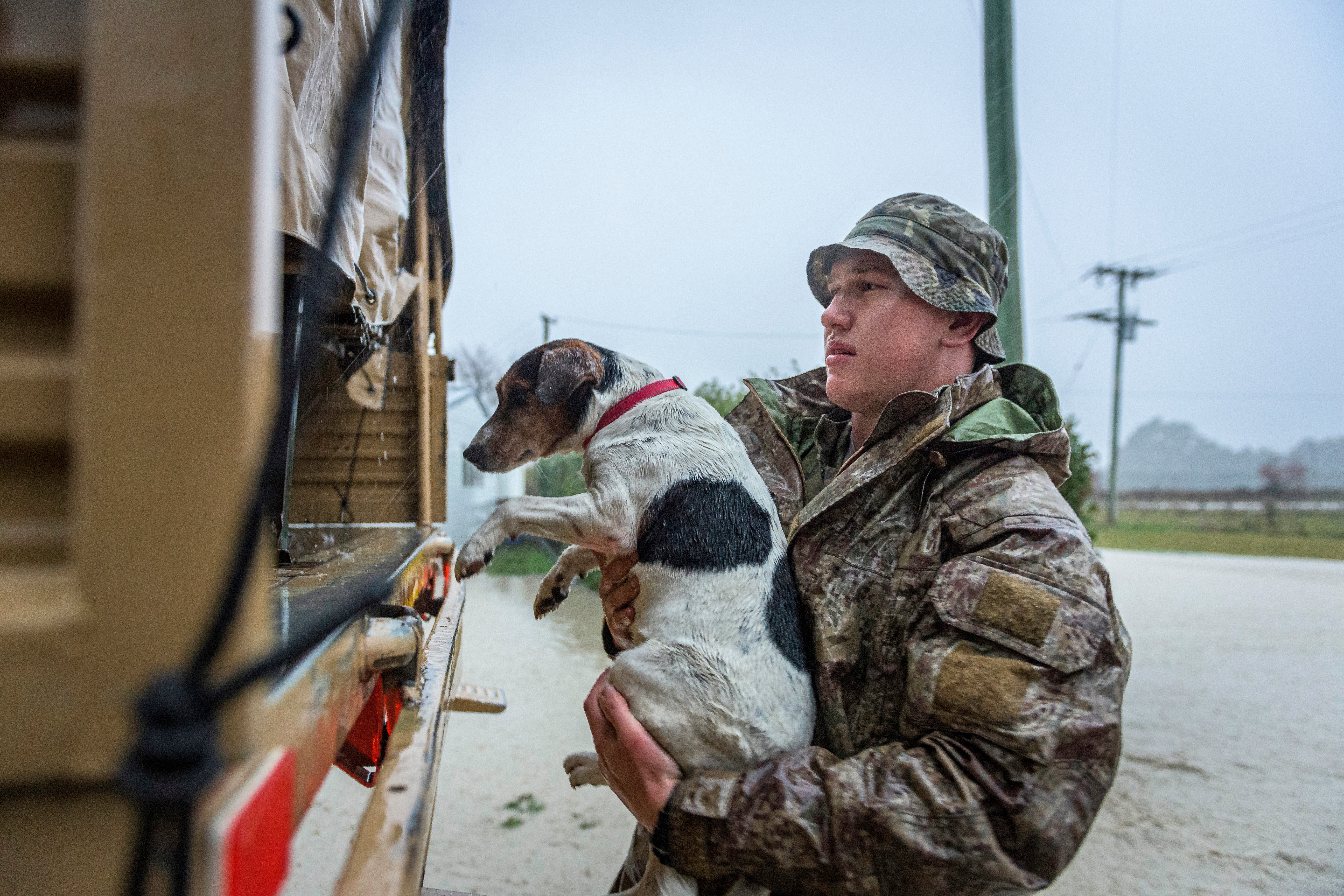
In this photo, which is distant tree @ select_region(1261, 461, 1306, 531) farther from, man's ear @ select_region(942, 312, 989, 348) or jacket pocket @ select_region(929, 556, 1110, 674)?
jacket pocket @ select_region(929, 556, 1110, 674)

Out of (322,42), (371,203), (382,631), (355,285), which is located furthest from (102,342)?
(371,203)

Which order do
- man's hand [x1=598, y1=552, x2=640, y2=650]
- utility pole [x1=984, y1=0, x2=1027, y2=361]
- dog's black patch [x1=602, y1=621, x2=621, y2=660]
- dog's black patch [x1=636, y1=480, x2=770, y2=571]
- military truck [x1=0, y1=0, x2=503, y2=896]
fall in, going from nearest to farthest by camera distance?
military truck [x1=0, y1=0, x2=503, y2=896]
dog's black patch [x1=636, y1=480, x2=770, y2=571]
man's hand [x1=598, y1=552, x2=640, y2=650]
dog's black patch [x1=602, y1=621, x2=621, y2=660]
utility pole [x1=984, y1=0, x2=1027, y2=361]

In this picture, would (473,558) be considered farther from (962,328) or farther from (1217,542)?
(1217,542)

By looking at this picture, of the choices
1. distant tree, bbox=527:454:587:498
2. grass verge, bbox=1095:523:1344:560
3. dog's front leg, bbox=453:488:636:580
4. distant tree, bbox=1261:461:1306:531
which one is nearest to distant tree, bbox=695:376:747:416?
distant tree, bbox=527:454:587:498

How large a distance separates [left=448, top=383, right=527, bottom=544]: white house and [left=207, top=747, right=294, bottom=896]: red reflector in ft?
10.3

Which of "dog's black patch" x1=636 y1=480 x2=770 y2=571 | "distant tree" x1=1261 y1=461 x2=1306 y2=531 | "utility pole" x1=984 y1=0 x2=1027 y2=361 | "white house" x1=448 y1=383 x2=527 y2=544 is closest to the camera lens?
"dog's black patch" x1=636 y1=480 x2=770 y2=571

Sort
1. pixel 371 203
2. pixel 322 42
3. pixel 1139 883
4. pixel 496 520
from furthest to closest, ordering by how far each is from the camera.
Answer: pixel 1139 883
pixel 371 203
pixel 496 520
pixel 322 42

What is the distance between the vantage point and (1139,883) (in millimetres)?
4148

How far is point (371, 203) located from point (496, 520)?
1.37m

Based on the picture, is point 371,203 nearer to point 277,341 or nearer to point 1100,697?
point 277,341

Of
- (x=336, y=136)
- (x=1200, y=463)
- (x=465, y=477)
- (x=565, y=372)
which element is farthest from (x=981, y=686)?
(x=1200, y=463)

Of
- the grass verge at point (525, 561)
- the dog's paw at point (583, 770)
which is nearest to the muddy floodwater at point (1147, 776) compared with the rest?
the grass verge at point (525, 561)

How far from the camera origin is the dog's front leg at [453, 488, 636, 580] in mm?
1938

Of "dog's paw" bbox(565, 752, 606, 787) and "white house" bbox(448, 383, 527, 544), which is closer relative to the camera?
"dog's paw" bbox(565, 752, 606, 787)
